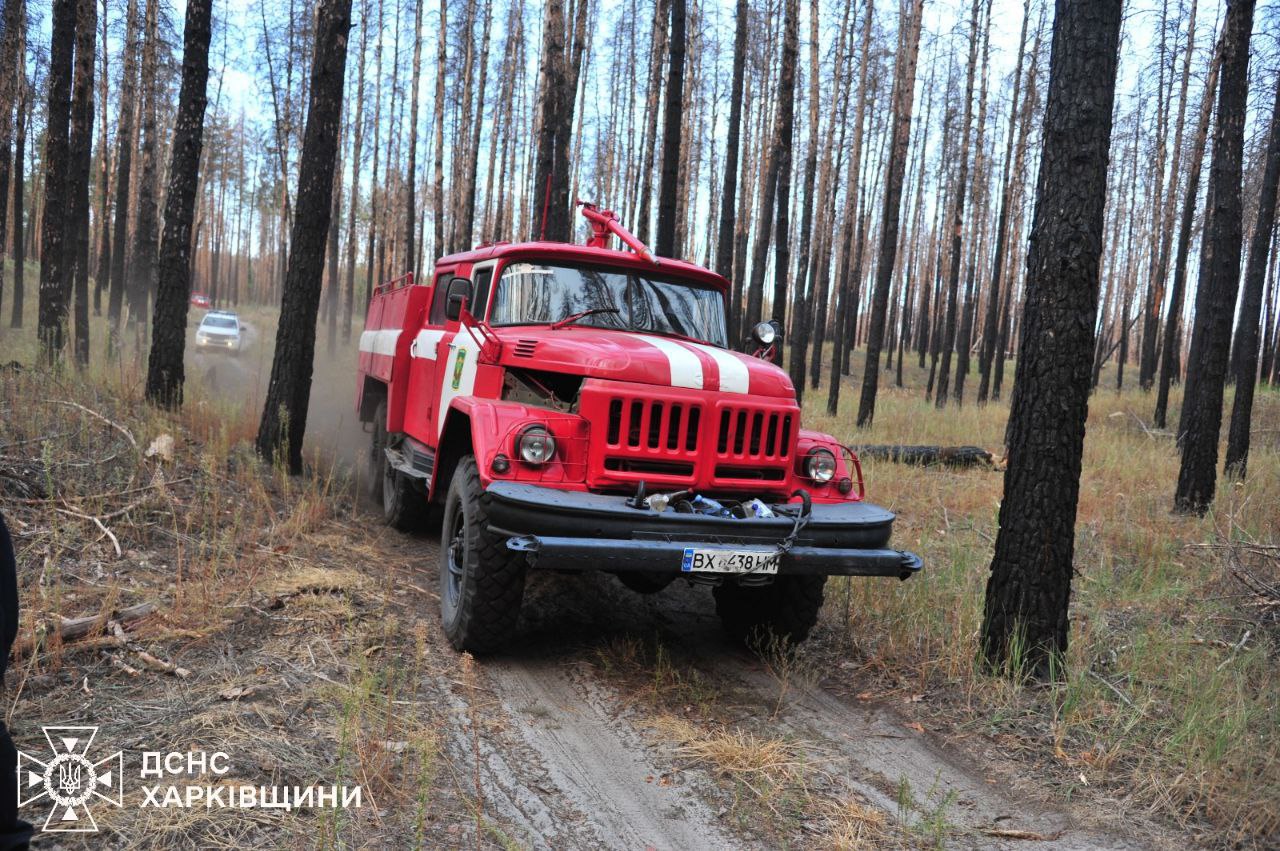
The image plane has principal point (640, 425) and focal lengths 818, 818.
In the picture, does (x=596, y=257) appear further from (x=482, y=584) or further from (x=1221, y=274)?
(x=1221, y=274)

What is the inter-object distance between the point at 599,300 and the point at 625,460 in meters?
1.65

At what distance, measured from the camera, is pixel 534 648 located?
4898mm

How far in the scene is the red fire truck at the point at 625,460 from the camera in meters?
4.00

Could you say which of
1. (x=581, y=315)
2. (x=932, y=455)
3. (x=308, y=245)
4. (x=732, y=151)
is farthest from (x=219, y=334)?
(x=581, y=315)

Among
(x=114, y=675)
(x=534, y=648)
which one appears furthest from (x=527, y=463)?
(x=114, y=675)

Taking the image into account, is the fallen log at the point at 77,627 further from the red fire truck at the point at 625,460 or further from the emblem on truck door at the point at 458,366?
the emblem on truck door at the point at 458,366

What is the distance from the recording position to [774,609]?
5102 mm

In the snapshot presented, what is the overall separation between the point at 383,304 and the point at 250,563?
13.4 ft

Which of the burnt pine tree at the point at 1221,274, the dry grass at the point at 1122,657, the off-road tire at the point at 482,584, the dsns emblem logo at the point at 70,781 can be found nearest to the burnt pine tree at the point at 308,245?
the off-road tire at the point at 482,584

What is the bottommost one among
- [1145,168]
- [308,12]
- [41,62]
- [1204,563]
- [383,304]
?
[1204,563]

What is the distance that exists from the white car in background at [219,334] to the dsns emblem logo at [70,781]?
918 inches

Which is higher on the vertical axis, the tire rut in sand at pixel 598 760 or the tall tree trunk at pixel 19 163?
the tall tree trunk at pixel 19 163

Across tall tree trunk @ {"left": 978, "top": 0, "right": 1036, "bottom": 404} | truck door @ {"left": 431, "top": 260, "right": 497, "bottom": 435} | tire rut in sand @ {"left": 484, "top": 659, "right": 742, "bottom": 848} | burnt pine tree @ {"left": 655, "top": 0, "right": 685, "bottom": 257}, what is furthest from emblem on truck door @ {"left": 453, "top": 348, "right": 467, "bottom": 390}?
tall tree trunk @ {"left": 978, "top": 0, "right": 1036, "bottom": 404}

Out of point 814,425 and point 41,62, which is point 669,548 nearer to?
point 814,425
